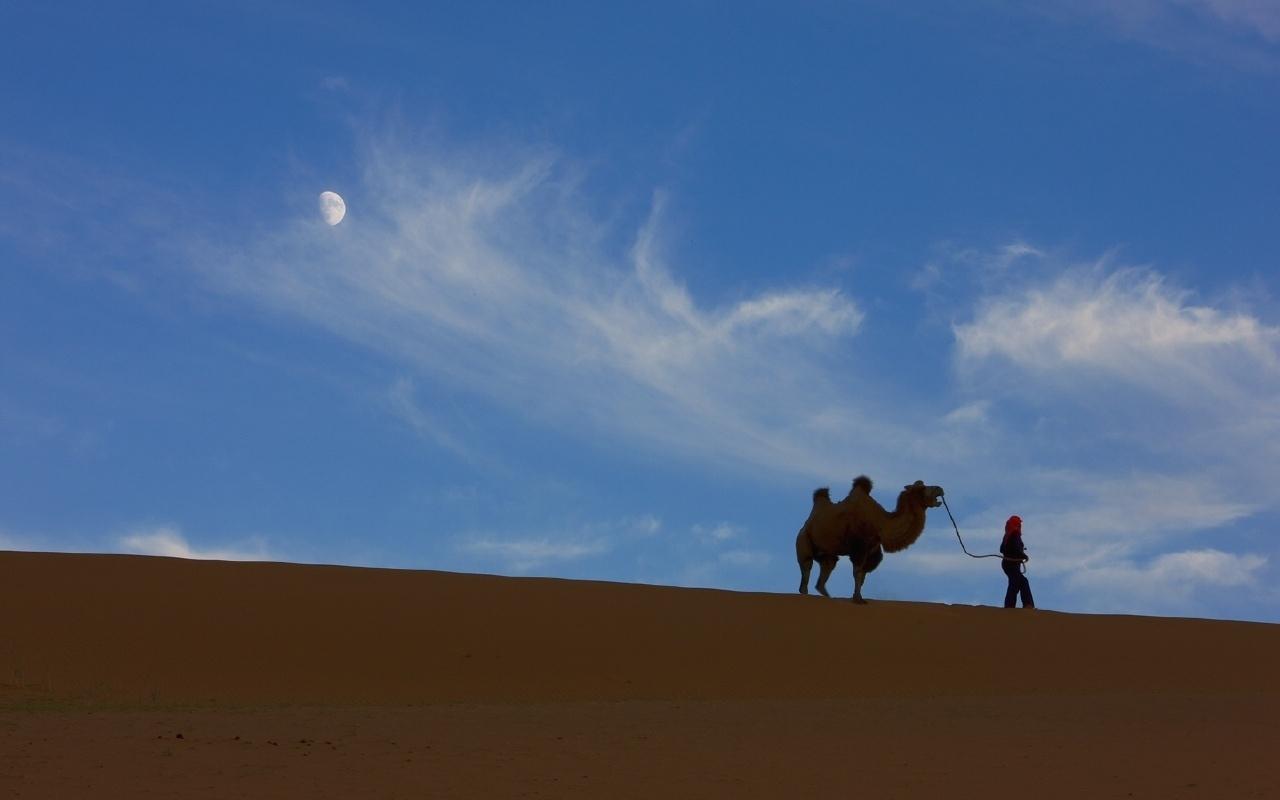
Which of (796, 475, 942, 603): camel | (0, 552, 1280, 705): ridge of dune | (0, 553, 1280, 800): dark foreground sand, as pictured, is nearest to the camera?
(0, 553, 1280, 800): dark foreground sand

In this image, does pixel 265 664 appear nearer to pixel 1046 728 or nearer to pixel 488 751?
pixel 488 751

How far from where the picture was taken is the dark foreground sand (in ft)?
31.4

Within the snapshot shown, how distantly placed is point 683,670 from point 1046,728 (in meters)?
4.78

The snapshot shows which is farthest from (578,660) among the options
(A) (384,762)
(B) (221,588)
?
(A) (384,762)

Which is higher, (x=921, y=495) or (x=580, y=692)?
(x=921, y=495)

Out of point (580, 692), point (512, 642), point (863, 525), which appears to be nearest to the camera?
point (580, 692)

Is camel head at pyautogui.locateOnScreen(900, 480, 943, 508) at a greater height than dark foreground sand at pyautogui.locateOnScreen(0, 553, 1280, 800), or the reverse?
camel head at pyautogui.locateOnScreen(900, 480, 943, 508)

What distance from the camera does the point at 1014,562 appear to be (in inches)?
806

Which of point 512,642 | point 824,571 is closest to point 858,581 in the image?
point 824,571

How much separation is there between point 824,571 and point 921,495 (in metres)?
1.74

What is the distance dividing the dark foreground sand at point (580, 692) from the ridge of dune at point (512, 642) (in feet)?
0.15

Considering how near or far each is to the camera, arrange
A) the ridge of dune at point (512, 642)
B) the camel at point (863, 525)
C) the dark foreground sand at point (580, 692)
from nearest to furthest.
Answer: the dark foreground sand at point (580, 692)
the ridge of dune at point (512, 642)
the camel at point (863, 525)

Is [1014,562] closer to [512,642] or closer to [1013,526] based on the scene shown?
[1013,526]

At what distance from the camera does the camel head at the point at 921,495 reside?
63.9ft
